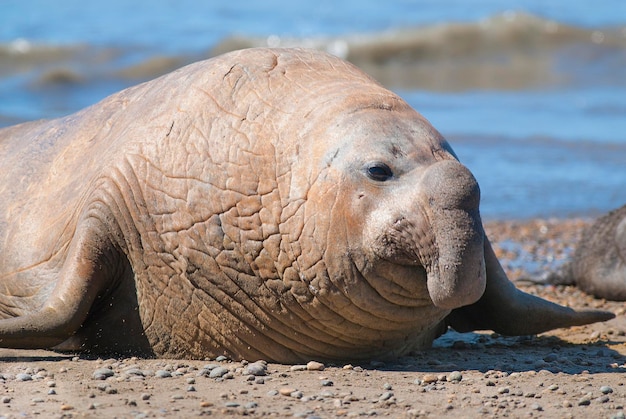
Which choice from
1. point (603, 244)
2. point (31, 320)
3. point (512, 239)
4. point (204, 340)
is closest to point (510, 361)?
point (204, 340)

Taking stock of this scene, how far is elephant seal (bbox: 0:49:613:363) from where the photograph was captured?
5.19m

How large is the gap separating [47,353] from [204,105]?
149 cm

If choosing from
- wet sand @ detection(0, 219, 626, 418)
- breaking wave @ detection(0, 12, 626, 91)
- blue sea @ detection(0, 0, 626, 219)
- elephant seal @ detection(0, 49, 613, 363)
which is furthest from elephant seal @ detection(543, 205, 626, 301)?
breaking wave @ detection(0, 12, 626, 91)

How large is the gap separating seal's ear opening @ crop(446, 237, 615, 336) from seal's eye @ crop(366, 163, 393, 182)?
1.34m

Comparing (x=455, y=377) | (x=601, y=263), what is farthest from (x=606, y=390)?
(x=601, y=263)

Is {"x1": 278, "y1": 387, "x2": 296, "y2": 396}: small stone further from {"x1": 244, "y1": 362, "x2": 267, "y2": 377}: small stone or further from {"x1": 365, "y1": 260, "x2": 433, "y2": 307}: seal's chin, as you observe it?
{"x1": 365, "y1": 260, "x2": 433, "y2": 307}: seal's chin

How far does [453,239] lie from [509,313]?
1.60 meters

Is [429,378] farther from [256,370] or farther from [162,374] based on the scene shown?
[162,374]

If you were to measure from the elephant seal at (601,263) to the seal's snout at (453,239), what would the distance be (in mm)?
3902

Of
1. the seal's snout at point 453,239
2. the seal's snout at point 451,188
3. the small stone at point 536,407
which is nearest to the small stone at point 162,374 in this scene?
the seal's snout at point 453,239

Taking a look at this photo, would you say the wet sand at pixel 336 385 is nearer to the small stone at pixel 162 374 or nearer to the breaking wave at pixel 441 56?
the small stone at pixel 162 374

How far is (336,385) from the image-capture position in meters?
5.34

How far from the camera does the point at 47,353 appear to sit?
6000mm

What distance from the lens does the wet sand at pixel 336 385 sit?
4902 millimetres
